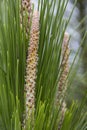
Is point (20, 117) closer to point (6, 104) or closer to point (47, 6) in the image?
point (6, 104)

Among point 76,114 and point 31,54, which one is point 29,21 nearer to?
point 31,54

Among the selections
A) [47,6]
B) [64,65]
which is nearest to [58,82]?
[64,65]

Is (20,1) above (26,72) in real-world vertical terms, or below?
above

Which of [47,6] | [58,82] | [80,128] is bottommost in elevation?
[80,128]

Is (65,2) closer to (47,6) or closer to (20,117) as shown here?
(47,6)

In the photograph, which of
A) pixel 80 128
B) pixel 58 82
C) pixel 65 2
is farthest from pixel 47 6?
pixel 80 128

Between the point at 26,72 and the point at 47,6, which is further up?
the point at 47,6
